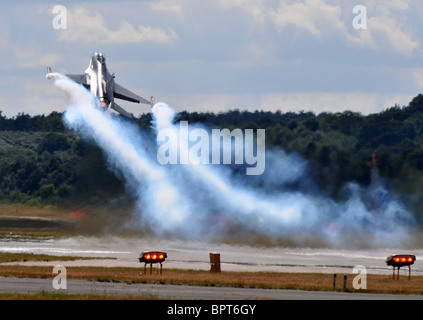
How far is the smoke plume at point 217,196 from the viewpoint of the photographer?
2992 inches

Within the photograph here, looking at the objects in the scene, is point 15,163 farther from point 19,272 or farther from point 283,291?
point 283,291

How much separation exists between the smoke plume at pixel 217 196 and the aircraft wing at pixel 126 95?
2.04 m

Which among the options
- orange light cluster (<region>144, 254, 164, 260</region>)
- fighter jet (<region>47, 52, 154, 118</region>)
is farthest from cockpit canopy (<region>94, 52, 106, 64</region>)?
orange light cluster (<region>144, 254, 164, 260</region>)

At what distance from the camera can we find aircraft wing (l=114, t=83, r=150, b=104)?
79875 millimetres

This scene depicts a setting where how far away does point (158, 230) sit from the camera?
78.6m

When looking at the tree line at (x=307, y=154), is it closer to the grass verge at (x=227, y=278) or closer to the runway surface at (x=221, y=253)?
the runway surface at (x=221, y=253)

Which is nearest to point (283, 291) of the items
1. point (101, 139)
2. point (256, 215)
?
point (256, 215)

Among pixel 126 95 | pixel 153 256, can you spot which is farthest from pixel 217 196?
pixel 153 256

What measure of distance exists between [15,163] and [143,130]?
144 feet

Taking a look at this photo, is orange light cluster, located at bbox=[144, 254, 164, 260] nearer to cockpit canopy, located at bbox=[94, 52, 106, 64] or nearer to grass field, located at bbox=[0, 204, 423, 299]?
grass field, located at bbox=[0, 204, 423, 299]

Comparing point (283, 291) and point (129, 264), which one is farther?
point (129, 264)

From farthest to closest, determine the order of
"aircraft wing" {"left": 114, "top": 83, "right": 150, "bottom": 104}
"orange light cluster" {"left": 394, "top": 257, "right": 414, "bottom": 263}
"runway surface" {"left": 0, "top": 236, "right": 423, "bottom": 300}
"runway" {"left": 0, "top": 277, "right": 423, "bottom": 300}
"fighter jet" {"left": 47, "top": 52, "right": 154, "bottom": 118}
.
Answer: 1. "aircraft wing" {"left": 114, "top": 83, "right": 150, "bottom": 104}
2. "fighter jet" {"left": 47, "top": 52, "right": 154, "bottom": 118}
3. "orange light cluster" {"left": 394, "top": 257, "right": 414, "bottom": 263}
4. "runway surface" {"left": 0, "top": 236, "right": 423, "bottom": 300}
5. "runway" {"left": 0, "top": 277, "right": 423, "bottom": 300}

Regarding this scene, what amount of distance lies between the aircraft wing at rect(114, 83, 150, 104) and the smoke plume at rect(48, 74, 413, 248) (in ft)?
6.71
